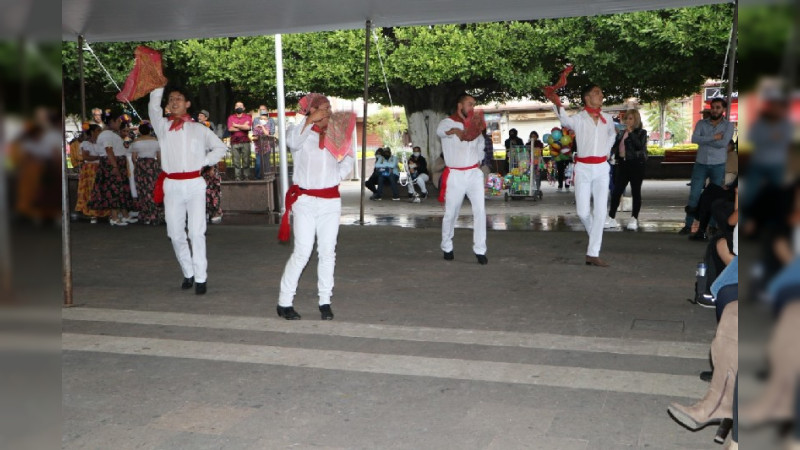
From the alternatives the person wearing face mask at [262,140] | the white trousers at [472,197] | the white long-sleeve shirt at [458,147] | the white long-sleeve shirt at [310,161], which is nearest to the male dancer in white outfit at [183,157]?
the white long-sleeve shirt at [310,161]

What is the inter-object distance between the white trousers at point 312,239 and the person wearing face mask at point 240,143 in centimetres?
971

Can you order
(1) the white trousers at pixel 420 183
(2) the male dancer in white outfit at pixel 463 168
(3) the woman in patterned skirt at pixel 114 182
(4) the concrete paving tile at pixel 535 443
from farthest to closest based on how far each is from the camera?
(1) the white trousers at pixel 420 183 < (3) the woman in patterned skirt at pixel 114 182 < (2) the male dancer in white outfit at pixel 463 168 < (4) the concrete paving tile at pixel 535 443

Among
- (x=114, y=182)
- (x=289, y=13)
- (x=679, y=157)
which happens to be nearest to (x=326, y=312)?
(x=289, y=13)

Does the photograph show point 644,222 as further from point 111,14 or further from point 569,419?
point 569,419

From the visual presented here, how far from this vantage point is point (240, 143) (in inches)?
647

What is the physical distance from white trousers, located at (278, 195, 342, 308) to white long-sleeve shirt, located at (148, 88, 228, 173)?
4.91 feet

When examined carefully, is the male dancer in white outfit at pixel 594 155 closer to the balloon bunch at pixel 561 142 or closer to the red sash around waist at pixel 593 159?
the red sash around waist at pixel 593 159

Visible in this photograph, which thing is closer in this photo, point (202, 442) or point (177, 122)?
point (202, 442)

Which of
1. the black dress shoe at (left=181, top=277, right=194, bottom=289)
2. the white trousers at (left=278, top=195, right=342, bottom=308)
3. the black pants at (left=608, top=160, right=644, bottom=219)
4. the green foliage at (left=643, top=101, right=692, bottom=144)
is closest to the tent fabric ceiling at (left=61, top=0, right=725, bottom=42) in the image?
the black pants at (left=608, top=160, right=644, bottom=219)

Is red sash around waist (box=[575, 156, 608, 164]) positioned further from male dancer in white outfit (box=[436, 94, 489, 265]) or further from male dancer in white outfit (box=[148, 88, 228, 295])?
Answer: male dancer in white outfit (box=[148, 88, 228, 295])

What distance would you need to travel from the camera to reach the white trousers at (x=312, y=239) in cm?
671

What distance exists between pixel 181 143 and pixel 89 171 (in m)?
7.94

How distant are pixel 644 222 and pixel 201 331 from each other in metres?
9.35

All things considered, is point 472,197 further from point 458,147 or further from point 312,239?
point 312,239
